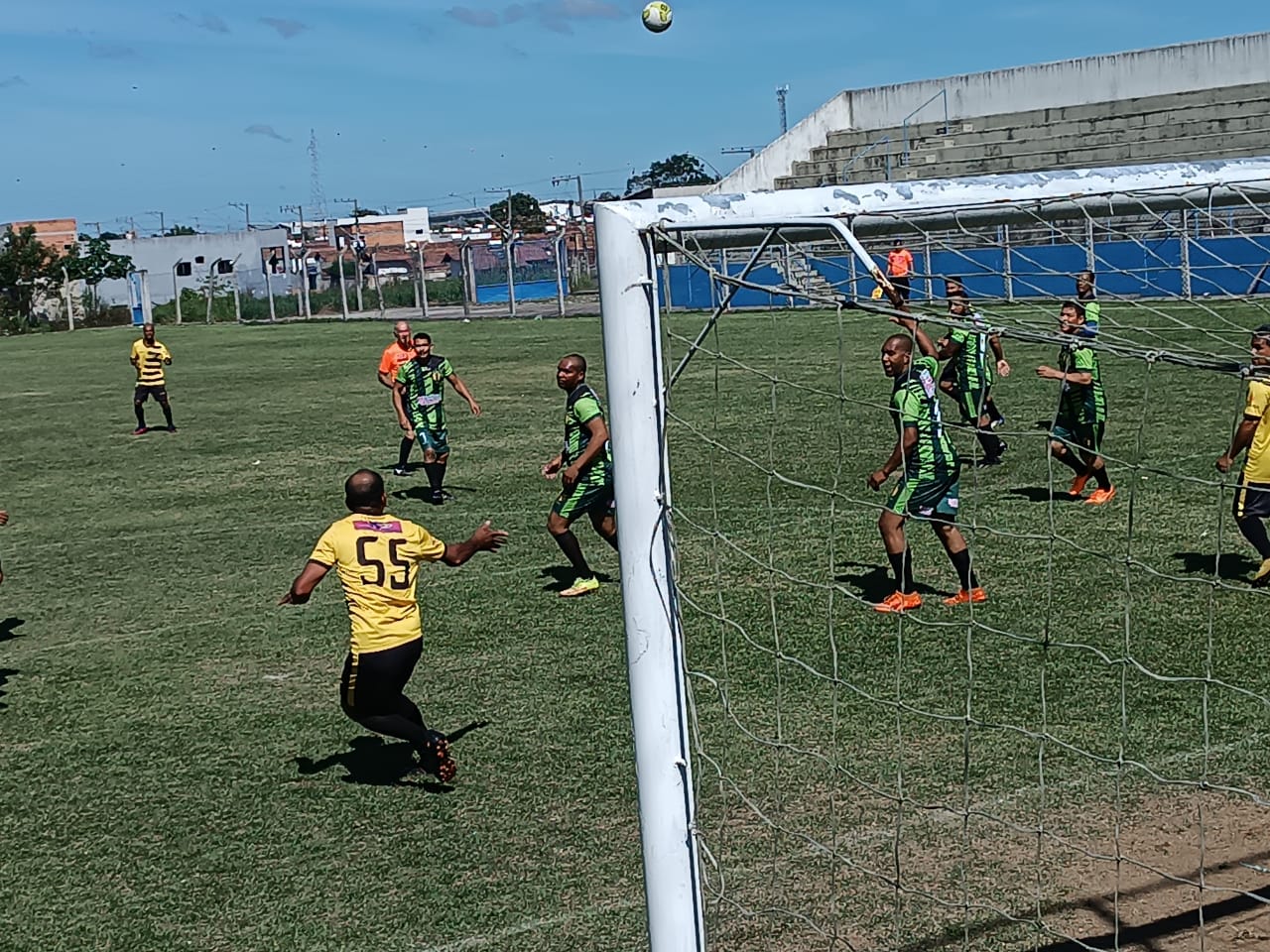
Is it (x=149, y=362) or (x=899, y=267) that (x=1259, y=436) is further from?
(x=149, y=362)

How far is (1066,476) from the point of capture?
14211 mm

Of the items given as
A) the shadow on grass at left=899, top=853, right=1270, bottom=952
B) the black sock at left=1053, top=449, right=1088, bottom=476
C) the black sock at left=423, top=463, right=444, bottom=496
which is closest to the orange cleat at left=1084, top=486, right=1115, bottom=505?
the black sock at left=1053, top=449, right=1088, bottom=476

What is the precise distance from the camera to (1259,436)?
959cm

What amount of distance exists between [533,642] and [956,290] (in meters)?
3.55

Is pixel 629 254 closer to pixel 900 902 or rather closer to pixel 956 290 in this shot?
pixel 900 902

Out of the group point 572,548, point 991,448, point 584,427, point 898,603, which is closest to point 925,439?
point 898,603

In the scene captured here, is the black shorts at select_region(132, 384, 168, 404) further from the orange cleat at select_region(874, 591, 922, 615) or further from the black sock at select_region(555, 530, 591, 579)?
the orange cleat at select_region(874, 591, 922, 615)

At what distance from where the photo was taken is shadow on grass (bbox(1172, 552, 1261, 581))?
Answer: 10273 millimetres

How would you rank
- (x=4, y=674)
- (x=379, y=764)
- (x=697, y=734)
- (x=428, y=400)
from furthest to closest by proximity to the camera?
1. (x=428, y=400)
2. (x=4, y=674)
3. (x=379, y=764)
4. (x=697, y=734)

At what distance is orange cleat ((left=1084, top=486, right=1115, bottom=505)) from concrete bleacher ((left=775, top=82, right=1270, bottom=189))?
875 inches

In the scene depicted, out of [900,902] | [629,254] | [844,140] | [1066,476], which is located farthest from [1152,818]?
[844,140]

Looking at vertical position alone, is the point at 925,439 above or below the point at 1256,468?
above

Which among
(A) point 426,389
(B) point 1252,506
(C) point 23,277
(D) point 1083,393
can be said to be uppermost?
(C) point 23,277

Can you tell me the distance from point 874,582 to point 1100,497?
333 cm
